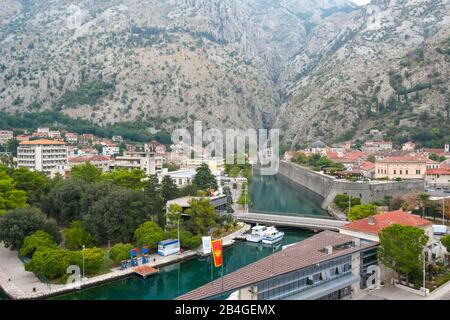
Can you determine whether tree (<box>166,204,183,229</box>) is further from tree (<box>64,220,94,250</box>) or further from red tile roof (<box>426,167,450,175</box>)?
red tile roof (<box>426,167,450,175</box>)

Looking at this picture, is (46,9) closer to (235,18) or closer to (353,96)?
(235,18)

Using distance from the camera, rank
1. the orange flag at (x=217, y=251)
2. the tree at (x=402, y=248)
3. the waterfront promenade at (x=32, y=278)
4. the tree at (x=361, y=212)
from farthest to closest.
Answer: the tree at (x=361, y=212), the waterfront promenade at (x=32, y=278), the tree at (x=402, y=248), the orange flag at (x=217, y=251)

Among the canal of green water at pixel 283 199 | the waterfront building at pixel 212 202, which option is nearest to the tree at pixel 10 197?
the waterfront building at pixel 212 202

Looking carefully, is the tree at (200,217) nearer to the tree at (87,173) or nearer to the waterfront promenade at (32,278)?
the waterfront promenade at (32,278)

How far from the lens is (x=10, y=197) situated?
128 ft

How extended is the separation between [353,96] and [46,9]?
428 feet

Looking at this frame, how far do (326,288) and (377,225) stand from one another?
9.31 meters

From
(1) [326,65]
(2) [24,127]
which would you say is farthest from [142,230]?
(1) [326,65]

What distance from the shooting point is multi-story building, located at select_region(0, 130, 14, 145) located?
9169 centimetres

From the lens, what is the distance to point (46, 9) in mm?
170250

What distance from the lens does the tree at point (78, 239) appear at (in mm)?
32594

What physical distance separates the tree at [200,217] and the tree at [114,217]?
14.7 ft

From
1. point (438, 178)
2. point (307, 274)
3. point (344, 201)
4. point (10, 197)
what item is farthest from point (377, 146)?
point (307, 274)

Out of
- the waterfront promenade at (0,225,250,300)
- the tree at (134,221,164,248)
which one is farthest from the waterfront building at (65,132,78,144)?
the tree at (134,221,164,248)
